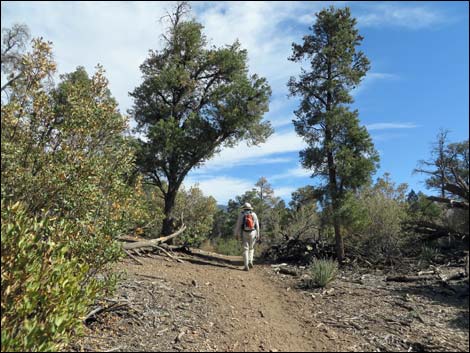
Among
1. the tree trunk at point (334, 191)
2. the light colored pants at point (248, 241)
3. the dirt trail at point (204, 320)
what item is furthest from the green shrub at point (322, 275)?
the tree trunk at point (334, 191)

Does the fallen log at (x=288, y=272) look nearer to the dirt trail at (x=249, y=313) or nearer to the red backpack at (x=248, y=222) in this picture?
the dirt trail at (x=249, y=313)

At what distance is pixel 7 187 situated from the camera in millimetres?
5195

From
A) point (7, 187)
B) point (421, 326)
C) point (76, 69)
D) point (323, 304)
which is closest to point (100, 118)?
point (7, 187)

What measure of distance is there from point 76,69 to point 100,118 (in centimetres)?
1537

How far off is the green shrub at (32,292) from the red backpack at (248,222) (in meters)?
7.05

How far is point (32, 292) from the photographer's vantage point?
4.05 m

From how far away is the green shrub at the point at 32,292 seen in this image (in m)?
3.98

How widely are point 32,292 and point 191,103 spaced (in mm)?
13310

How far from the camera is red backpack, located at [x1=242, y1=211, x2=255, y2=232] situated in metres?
11.4

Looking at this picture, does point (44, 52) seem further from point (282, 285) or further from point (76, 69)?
point (76, 69)

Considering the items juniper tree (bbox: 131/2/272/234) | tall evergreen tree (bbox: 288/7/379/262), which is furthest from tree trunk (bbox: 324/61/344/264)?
juniper tree (bbox: 131/2/272/234)

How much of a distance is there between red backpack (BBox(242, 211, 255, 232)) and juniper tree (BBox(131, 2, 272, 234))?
189 inches

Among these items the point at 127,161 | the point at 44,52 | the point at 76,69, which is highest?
the point at 76,69

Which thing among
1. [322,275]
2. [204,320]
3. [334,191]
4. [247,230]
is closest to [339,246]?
[334,191]
